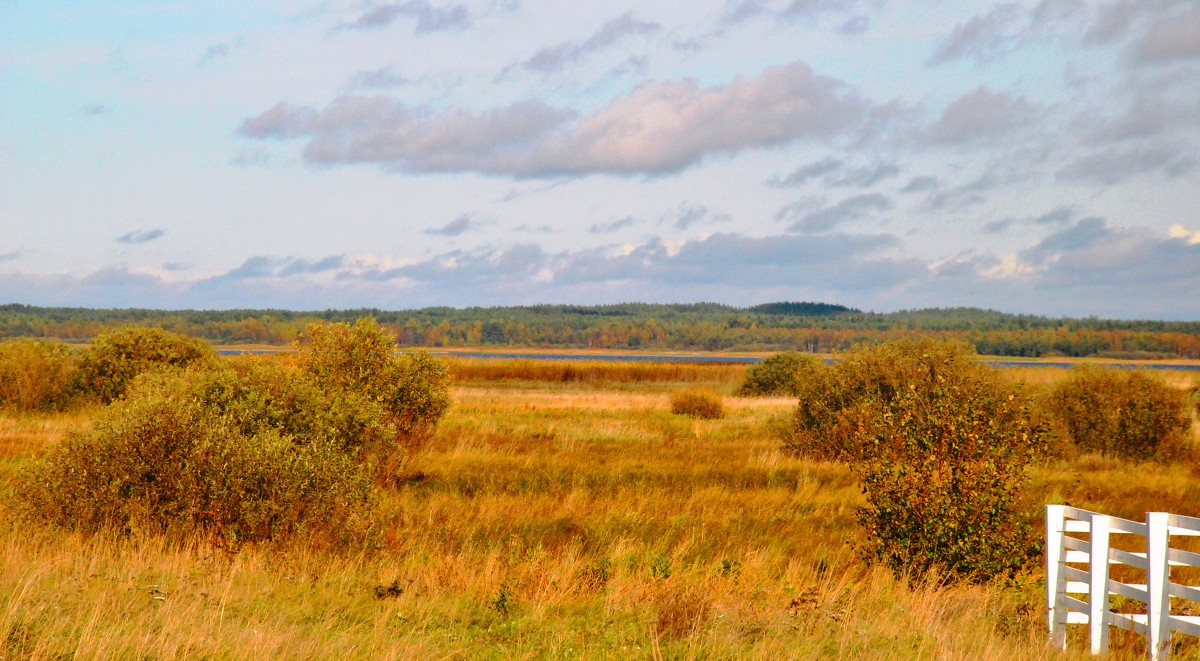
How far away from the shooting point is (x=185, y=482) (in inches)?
450

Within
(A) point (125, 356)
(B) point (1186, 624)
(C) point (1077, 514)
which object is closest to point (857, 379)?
(C) point (1077, 514)

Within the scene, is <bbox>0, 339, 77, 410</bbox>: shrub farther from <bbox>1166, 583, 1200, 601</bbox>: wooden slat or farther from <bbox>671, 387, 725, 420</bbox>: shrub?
<bbox>1166, 583, 1200, 601</bbox>: wooden slat

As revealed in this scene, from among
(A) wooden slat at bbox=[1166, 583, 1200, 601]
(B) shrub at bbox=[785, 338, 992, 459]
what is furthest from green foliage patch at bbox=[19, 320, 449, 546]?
(B) shrub at bbox=[785, 338, 992, 459]

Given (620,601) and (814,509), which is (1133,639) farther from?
(814,509)

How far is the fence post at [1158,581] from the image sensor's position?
27.9 ft

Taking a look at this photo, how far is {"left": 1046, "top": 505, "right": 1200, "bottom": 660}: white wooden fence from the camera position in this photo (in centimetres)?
848

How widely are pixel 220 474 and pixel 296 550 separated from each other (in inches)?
51.5

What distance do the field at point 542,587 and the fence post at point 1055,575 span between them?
220 millimetres

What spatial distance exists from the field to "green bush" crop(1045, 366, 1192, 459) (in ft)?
24.2

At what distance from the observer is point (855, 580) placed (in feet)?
41.4

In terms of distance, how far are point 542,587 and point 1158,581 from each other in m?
5.98

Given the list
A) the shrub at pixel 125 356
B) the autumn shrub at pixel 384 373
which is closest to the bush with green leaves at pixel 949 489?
the autumn shrub at pixel 384 373

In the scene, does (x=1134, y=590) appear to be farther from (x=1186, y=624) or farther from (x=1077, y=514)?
(x=1077, y=514)

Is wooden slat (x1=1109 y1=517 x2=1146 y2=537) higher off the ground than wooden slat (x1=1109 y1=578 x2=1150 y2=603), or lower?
higher
